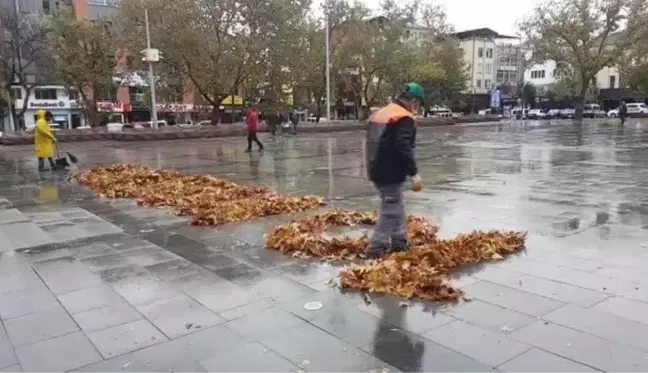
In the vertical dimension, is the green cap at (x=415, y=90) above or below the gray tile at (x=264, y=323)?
above

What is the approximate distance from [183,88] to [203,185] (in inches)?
1112

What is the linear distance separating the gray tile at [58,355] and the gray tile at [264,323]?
2.95 feet

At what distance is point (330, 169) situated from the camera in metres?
13.7

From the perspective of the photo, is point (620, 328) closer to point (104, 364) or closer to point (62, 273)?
point (104, 364)

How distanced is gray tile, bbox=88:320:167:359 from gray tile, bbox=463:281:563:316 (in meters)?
2.39

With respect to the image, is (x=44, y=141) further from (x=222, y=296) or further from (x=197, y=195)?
(x=222, y=296)

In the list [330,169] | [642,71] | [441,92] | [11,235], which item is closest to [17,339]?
[11,235]

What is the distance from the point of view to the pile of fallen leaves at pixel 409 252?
4324 mm

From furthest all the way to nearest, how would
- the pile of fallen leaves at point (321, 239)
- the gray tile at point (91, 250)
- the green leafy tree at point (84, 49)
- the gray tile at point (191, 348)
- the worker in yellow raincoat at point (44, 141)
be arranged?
the green leafy tree at point (84, 49) < the worker in yellow raincoat at point (44, 141) < the gray tile at point (91, 250) < the pile of fallen leaves at point (321, 239) < the gray tile at point (191, 348)

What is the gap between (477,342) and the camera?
3.40 metres

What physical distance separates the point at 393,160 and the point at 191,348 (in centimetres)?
250

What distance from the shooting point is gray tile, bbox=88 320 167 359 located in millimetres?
3402

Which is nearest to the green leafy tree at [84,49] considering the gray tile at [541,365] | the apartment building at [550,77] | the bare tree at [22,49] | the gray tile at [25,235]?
the bare tree at [22,49]

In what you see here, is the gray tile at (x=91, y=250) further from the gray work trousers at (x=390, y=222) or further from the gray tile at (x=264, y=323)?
the gray work trousers at (x=390, y=222)
